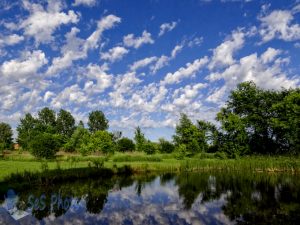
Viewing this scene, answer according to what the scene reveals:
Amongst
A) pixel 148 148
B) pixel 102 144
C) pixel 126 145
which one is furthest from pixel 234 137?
pixel 126 145

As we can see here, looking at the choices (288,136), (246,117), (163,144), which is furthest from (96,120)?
(288,136)

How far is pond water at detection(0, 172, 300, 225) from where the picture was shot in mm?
21819

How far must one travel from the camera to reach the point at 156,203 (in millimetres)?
28328

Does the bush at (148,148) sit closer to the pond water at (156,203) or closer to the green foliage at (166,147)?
the green foliage at (166,147)

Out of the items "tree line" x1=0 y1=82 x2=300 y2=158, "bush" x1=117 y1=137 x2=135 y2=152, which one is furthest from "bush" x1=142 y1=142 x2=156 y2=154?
"bush" x1=117 y1=137 x2=135 y2=152

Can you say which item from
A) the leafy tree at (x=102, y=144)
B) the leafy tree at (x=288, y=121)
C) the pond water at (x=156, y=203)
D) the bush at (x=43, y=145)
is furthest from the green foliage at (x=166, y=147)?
the pond water at (x=156, y=203)

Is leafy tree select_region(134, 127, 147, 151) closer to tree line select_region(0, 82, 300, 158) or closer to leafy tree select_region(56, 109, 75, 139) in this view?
tree line select_region(0, 82, 300, 158)

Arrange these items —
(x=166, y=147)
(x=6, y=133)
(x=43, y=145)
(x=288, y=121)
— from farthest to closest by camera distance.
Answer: (x=6, y=133) → (x=166, y=147) → (x=288, y=121) → (x=43, y=145)

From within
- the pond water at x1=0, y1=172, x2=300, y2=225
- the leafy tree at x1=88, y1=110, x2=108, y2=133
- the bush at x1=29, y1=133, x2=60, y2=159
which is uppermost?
the leafy tree at x1=88, y1=110, x2=108, y2=133

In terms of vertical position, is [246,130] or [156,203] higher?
[246,130]

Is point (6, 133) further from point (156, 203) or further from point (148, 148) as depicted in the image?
point (156, 203)

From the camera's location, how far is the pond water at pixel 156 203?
71.6ft

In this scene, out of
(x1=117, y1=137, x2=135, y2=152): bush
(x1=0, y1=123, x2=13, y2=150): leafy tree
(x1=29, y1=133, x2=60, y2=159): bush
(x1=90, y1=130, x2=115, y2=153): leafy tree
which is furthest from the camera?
(x1=0, y1=123, x2=13, y2=150): leafy tree

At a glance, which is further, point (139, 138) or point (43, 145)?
point (139, 138)
